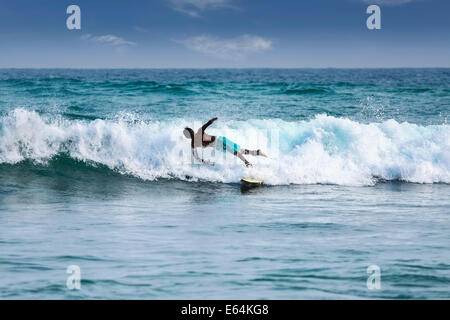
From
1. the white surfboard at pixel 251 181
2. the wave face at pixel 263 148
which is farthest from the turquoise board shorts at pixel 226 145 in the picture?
the white surfboard at pixel 251 181

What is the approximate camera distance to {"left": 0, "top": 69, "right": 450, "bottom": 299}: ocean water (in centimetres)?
671

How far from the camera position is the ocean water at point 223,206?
22.0ft

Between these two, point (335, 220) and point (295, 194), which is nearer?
point (335, 220)

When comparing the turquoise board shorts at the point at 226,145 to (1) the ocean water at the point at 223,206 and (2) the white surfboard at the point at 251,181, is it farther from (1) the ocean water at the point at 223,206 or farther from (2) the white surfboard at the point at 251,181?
(2) the white surfboard at the point at 251,181

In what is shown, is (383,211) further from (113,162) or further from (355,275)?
(113,162)

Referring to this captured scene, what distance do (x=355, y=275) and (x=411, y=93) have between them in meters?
26.8

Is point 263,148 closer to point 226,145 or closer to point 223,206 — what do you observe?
point 226,145

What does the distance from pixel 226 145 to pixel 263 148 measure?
9.95 feet

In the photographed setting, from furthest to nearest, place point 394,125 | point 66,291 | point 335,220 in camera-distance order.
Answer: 1. point 394,125
2. point 335,220
3. point 66,291

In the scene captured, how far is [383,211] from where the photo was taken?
34.8ft

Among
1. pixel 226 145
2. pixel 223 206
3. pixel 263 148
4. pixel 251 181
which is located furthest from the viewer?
pixel 263 148

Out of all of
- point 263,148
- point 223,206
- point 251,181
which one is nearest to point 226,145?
point 251,181

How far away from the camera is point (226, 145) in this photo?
1452cm
